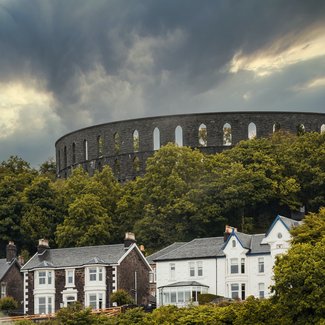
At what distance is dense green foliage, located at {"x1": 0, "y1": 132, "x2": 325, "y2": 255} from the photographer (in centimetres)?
10862

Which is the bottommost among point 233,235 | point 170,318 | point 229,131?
point 170,318

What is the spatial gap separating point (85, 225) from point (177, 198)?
9.22m

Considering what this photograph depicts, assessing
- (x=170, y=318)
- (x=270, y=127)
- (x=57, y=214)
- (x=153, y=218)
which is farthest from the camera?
(x=270, y=127)

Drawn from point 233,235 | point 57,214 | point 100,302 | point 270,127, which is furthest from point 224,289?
point 270,127

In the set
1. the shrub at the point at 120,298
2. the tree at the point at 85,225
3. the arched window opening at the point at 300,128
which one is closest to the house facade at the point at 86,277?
the shrub at the point at 120,298

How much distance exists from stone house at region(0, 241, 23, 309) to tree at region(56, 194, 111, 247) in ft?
23.8

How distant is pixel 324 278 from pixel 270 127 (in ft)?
225

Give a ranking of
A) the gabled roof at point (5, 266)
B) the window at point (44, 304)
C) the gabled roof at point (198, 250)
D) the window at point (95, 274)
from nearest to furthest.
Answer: the gabled roof at point (198, 250) → the window at point (95, 274) → the window at point (44, 304) → the gabled roof at point (5, 266)

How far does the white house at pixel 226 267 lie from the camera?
3526 inches

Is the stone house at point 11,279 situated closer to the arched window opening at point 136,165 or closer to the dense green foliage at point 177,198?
the dense green foliage at point 177,198

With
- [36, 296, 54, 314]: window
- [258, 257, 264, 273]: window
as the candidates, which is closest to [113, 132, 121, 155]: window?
[36, 296, 54, 314]: window

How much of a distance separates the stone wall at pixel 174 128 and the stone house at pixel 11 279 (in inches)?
1563

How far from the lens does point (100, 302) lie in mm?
93688

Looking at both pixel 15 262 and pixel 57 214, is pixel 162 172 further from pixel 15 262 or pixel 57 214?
pixel 15 262
